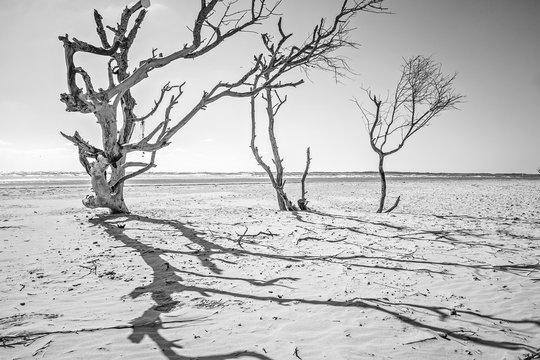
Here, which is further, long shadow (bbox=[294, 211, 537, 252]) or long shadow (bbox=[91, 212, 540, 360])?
long shadow (bbox=[294, 211, 537, 252])

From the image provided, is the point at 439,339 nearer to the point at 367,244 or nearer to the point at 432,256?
the point at 432,256

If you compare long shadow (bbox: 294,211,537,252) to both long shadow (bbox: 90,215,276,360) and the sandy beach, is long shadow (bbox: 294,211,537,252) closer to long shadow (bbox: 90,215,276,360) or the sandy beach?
the sandy beach

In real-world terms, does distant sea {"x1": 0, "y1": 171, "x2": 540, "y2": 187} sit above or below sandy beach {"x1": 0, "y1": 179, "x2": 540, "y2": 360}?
above

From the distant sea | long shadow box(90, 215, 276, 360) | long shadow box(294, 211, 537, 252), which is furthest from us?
the distant sea

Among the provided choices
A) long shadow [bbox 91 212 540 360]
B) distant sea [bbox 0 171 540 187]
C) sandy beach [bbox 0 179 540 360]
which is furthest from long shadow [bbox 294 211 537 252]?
distant sea [bbox 0 171 540 187]

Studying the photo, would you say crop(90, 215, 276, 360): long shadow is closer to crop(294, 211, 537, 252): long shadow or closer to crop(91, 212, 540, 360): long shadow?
crop(91, 212, 540, 360): long shadow

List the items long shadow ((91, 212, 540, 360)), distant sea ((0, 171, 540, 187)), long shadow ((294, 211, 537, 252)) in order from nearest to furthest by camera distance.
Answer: long shadow ((91, 212, 540, 360)), long shadow ((294, 211, 537, 252)), distant sea ((0, 171, 540, 187))

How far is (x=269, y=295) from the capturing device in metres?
3.63

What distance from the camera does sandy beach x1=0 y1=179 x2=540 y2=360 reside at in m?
2.58

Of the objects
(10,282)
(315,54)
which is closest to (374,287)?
(10,282)

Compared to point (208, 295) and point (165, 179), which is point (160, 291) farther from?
point (165, 179)

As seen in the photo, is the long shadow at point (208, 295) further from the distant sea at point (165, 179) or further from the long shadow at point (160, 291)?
the distant sea at point (165, 179)

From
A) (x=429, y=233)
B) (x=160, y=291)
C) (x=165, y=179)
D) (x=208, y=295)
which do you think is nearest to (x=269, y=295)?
(x=208, y=295)

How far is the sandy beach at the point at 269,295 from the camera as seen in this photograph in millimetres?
2582
